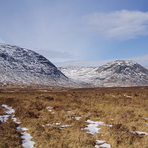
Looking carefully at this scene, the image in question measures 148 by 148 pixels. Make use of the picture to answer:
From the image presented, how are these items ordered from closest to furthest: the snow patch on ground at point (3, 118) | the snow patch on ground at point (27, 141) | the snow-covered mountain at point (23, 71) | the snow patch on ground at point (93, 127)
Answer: the snow patch on ground at point (27, 141) → the snow patch on ground at point (93, 127) → the snow patch on ground at point (3, 118) → the snow-covered mountain at point (23, 71)

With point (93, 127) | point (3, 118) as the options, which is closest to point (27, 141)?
point (93, 127)

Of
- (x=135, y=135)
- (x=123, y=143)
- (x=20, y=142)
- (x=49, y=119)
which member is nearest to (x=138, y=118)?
(x=135, y=135)

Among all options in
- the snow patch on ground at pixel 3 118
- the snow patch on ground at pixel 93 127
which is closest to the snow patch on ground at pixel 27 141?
the snow patch on ground at pixel 93 127

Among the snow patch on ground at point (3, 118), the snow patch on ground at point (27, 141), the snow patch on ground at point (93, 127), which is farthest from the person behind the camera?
the snow patch on ground at point (3, 118)

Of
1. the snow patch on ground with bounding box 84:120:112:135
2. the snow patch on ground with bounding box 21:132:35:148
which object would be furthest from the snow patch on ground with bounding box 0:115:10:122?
the snow patch on ground with bounding box 84:120:112:135

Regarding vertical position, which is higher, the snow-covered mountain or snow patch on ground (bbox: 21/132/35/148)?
the snow-covered mountain

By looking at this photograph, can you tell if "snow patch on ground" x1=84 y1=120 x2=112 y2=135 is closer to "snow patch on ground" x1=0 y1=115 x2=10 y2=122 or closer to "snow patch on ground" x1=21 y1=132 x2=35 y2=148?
"snow patch on ground" x1=21 y1=132 x2=35 y2=148

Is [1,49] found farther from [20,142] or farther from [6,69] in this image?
[20,142]

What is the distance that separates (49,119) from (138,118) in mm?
6924

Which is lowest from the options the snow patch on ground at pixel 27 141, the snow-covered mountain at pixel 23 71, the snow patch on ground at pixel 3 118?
the snow patch on ground at pixel 27 141

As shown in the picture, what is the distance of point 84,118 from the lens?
54.9 feet

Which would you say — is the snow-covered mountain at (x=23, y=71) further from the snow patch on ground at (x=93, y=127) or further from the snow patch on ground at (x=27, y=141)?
the snow patch on ground at (x=27, y=141)

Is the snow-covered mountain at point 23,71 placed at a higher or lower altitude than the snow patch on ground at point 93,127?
higher

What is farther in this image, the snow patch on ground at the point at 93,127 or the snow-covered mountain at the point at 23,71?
the snow-covered mountain at the point at 23,71
